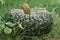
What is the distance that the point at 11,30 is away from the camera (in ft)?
11.0

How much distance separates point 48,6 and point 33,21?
1302 millimetres

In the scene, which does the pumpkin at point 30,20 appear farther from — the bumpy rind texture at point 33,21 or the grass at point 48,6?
the grass at point 48,6

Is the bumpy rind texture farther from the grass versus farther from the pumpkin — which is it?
the grass

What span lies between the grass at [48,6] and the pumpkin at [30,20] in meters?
0.27

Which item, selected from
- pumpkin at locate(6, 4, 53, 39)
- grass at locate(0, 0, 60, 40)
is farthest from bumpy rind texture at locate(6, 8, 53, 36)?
grass at locate(0, 0, 60, 40)

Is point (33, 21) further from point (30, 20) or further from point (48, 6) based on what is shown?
point (48, 6)

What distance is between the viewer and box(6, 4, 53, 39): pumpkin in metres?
3.53

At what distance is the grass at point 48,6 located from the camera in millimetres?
3968

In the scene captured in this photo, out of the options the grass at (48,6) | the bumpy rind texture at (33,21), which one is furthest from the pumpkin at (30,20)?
the grass at (48,6)

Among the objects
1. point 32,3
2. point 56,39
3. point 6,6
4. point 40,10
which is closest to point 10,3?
point 6,6

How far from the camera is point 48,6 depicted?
189 inches

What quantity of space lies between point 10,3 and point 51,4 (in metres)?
0.90

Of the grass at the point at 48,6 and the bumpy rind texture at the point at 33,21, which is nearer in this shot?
the bumpy rind texture at the point at 33,21

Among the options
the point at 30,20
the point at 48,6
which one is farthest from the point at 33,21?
the point at 48,6
